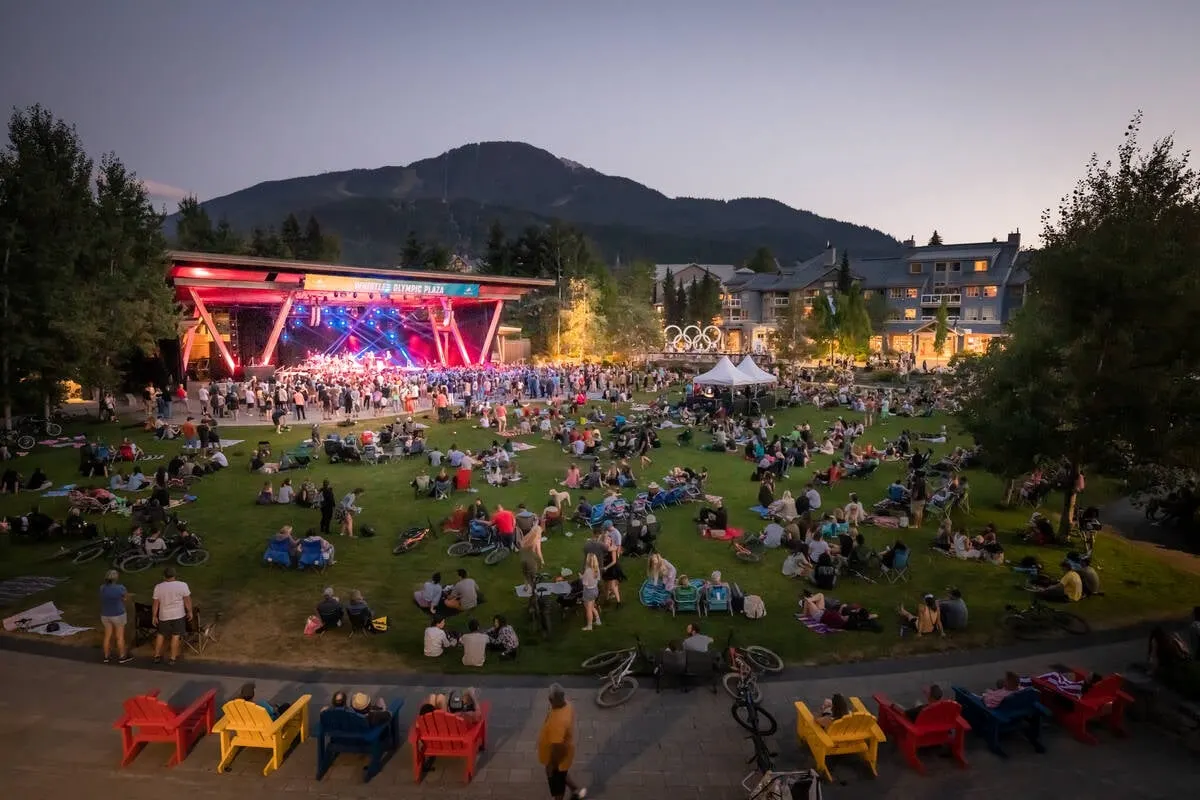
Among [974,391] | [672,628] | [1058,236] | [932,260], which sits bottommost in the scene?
[672,628]

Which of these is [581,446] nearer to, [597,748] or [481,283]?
[597,748]

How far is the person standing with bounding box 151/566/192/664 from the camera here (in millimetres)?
8758

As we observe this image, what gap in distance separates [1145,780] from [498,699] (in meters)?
6.87

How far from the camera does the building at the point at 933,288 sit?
5769cm

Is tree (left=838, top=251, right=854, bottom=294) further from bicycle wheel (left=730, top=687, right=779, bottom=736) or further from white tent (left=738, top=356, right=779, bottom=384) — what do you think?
bicycle wheel (left=730, top=687, right=779, bottom=736)

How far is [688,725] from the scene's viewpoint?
24.8 feet

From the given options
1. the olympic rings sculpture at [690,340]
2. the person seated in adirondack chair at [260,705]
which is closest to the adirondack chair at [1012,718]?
the person seated in adirondack chair at [260,705]

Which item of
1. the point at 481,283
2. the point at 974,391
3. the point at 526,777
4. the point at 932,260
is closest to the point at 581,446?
the point at 974,391

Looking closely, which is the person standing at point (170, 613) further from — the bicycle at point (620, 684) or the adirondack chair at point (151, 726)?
the bicycle at point (620, 684)

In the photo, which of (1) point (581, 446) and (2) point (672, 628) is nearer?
(2) point (672, 628)

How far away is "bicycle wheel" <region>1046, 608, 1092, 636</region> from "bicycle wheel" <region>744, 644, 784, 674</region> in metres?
4.67

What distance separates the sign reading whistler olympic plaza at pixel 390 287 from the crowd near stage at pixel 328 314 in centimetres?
6

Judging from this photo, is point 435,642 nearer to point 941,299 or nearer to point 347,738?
point 347,738

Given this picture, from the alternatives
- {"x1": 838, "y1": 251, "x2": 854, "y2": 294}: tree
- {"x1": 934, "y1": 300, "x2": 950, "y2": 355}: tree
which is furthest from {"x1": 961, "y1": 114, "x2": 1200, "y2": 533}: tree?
{"x1": 838, "y1": 251, "x2": 854, "y2": 294}: tree
